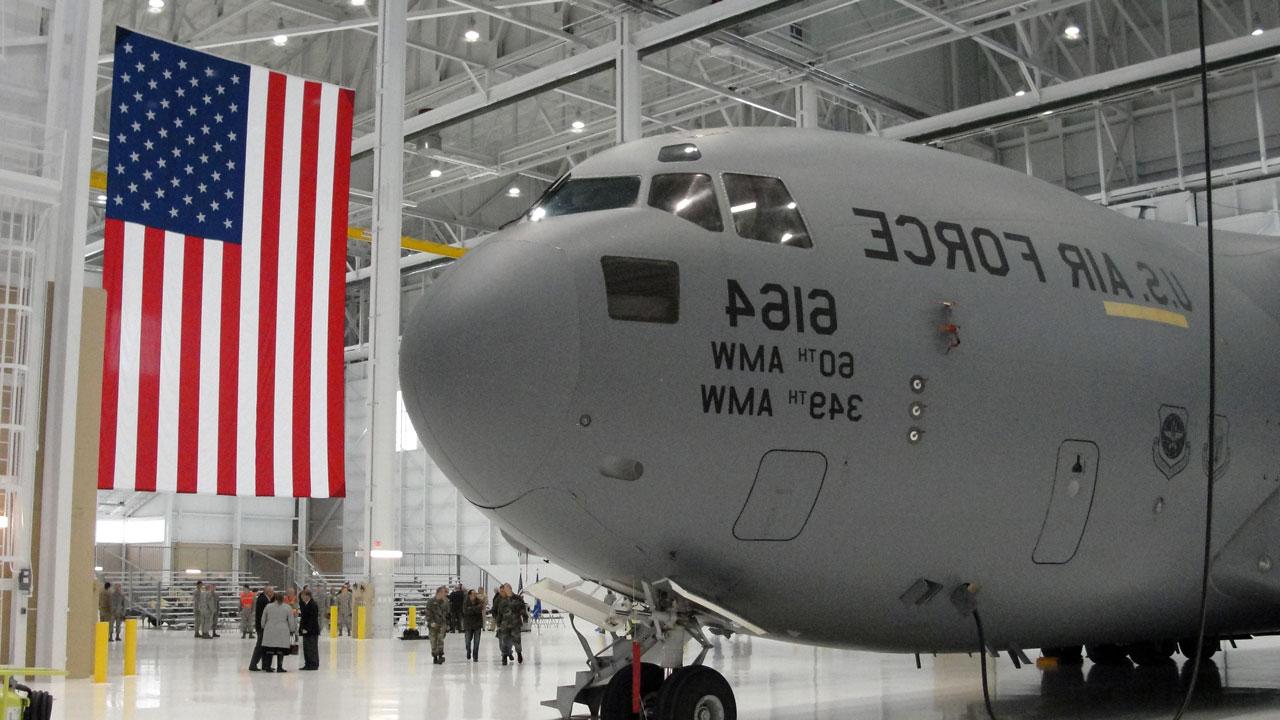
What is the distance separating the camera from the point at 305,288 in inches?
898

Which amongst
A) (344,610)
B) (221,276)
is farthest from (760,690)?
(344,610)

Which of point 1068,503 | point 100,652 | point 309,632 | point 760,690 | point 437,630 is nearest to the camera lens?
point 1068,503

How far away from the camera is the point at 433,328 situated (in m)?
7.38

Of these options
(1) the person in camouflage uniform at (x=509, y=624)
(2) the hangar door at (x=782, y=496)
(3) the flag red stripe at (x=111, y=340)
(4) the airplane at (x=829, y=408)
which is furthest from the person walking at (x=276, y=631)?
(2) the hangar door at (x=782, y=496)

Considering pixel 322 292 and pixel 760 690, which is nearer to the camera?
pixel 760 690

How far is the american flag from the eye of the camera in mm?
20625

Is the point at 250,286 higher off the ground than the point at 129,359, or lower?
higher

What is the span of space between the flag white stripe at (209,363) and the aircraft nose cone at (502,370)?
1499cm

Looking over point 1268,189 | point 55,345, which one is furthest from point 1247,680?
point 1268,189

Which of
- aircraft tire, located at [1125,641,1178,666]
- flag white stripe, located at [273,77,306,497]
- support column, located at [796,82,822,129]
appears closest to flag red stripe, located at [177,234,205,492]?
flag white stripe, located at [273,77,306,497]

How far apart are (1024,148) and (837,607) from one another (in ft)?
110

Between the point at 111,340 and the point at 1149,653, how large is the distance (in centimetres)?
1557

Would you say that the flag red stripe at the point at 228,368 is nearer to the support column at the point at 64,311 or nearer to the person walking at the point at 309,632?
the person walking at the point at 309,632

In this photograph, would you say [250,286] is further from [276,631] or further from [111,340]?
[276,631]
